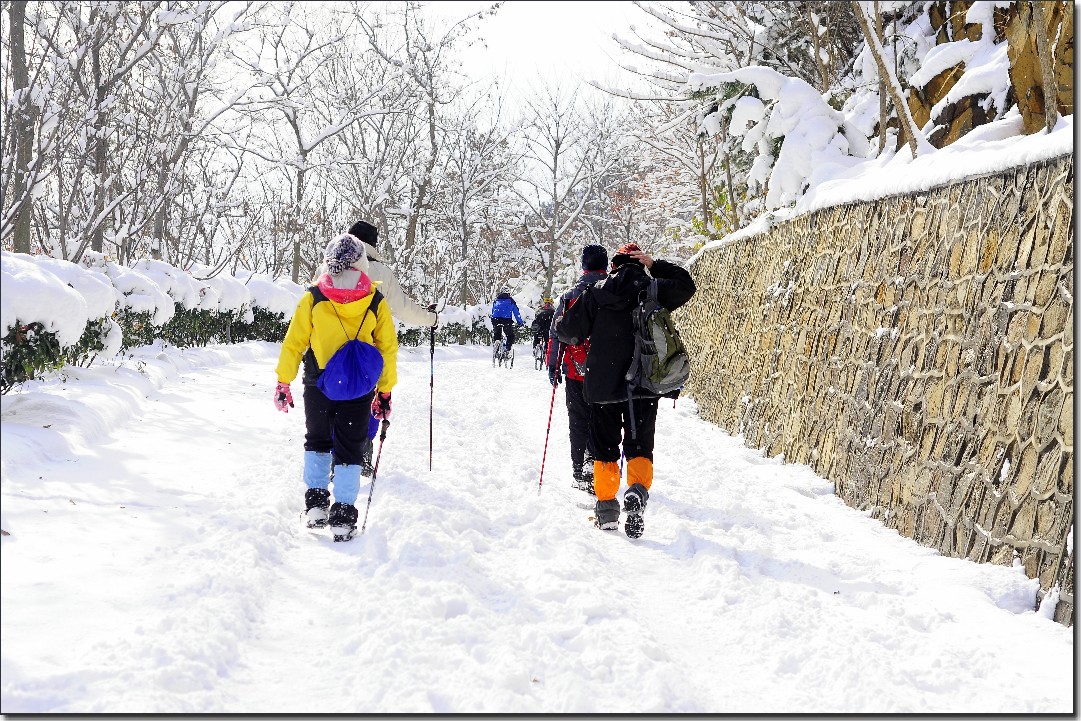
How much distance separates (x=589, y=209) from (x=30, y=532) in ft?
159

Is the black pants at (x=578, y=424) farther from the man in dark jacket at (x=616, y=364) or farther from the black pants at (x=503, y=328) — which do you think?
the black pants at (x=503, y=328)

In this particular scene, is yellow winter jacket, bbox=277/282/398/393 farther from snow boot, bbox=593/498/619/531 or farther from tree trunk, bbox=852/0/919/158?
tree trunk, bbox=852/0/919/158

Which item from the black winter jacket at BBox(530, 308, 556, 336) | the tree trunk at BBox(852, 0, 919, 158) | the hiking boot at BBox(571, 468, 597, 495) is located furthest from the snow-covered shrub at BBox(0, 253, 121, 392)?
the black winter jacket at BBox(530, 308, 556, 336)

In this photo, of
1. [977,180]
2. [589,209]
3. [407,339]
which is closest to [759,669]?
[977,180]

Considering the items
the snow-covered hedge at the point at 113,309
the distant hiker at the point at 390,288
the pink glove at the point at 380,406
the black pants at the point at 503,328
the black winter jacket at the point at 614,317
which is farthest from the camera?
the black pants at the point at 503,328

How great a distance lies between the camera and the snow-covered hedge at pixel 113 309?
589 cm

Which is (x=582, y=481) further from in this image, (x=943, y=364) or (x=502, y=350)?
(x=502, y=350)

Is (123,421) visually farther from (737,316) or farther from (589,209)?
(589,209)

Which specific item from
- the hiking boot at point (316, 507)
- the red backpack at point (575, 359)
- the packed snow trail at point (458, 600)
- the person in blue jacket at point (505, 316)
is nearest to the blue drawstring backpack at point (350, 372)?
the hiking boot at point (316, 507)

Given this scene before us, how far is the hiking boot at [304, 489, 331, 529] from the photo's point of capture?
15.7ft

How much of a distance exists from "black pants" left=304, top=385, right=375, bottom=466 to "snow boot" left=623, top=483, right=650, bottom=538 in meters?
1.82

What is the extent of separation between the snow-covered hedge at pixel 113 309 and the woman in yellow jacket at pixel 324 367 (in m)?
1.53

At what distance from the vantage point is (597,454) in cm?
537

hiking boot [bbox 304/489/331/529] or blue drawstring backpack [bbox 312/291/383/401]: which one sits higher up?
blue drawstring backpack [bbox 312/291/383/401]
